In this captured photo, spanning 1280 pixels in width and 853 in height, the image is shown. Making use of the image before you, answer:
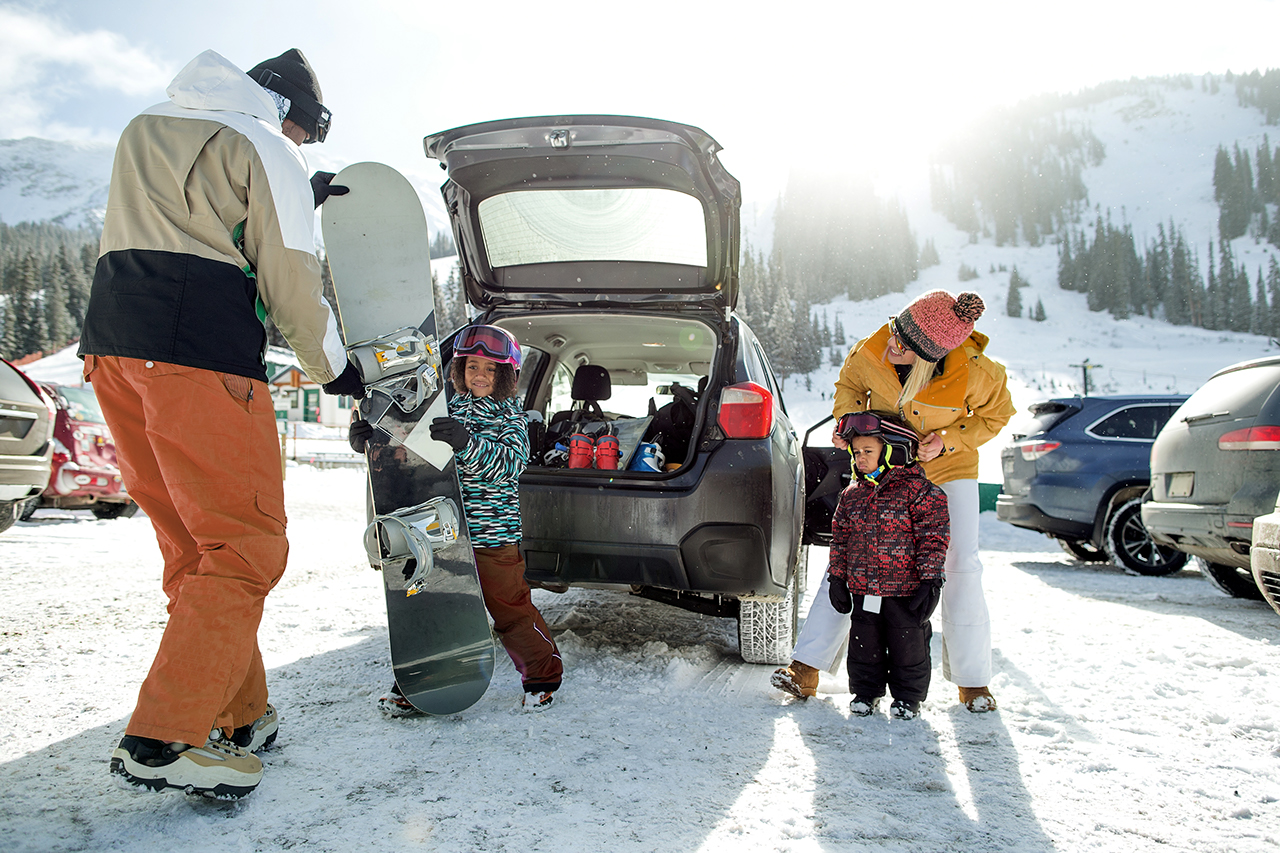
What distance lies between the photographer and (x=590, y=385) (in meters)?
3.95

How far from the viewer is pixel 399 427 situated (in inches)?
92.4

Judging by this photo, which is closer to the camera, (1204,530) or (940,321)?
(940,321)

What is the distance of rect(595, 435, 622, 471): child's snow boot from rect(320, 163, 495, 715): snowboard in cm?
90

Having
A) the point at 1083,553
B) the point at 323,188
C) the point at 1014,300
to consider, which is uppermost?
the point at 1014,300

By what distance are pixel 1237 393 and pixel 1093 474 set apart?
7.80 feet

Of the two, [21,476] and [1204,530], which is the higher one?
[21,476]

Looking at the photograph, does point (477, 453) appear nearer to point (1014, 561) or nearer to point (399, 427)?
point (399, 427)

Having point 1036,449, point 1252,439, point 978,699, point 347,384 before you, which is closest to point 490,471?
point 347,384

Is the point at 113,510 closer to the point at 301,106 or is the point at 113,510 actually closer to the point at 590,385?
the point at 590,385

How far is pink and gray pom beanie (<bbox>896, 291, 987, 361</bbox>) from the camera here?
8.44ft

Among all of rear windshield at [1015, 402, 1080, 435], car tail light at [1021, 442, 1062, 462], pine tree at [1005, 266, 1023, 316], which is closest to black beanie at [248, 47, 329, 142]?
car tail light at [1021, 442, 1062, 462]

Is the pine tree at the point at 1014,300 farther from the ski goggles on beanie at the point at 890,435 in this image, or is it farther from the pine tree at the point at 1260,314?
the ski goggles on beanie at the point at 890,435

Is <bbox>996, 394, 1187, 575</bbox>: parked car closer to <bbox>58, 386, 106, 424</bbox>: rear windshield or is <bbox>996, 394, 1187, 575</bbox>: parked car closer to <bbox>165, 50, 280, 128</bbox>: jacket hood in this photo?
<bbox>165, 50, 280, 128</bbox>: jacket hood

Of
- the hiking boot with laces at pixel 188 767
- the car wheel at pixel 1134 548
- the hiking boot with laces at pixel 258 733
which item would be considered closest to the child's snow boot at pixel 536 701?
A: the hiking boot with laces at pixel 258 733
